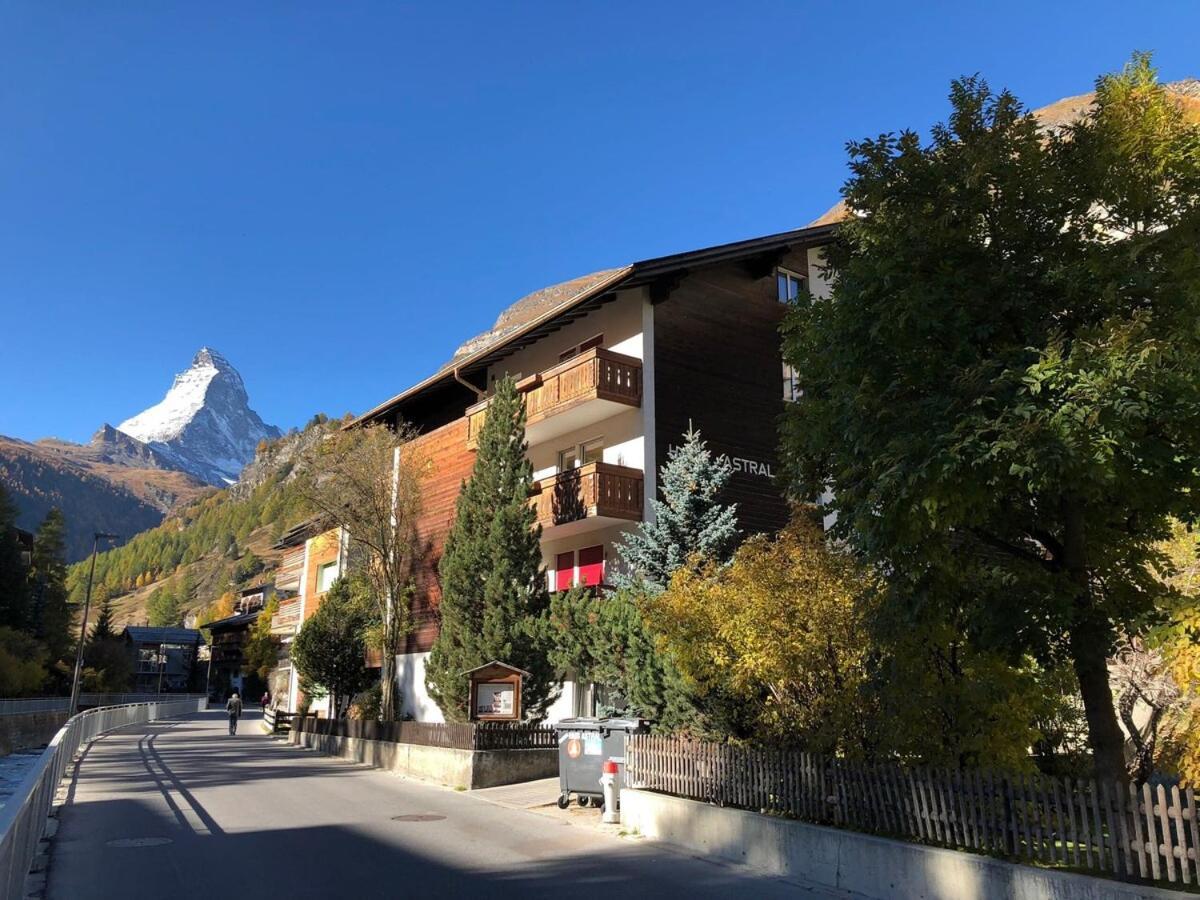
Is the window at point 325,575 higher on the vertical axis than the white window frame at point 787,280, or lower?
lower

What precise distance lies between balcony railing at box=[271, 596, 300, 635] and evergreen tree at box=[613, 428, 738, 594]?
29.7 m

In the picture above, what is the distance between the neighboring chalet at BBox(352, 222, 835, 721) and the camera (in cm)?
2159

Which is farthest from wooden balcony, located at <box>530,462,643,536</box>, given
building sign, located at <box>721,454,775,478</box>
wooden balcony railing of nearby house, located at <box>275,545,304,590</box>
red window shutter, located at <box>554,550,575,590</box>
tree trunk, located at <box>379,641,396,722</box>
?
wooden balcony railing of nearby house, located at <box>275,545,304,590</box>

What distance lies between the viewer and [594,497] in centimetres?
2050

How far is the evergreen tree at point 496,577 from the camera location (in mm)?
20469

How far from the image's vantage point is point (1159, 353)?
5992 millimetres

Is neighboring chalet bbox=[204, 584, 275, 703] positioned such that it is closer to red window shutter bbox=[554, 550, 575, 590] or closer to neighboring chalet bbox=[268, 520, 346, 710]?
neighboring chalet bbox=[268, 520, 346, 710]

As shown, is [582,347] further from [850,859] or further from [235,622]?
[235,622]

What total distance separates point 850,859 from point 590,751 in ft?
20.0

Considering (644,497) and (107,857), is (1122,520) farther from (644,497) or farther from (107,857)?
(644,497)

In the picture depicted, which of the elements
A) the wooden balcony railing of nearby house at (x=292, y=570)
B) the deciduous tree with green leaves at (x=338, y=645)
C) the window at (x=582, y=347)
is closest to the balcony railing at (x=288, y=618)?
the wooden balcony railing of nearby house at (x=292, y=570)

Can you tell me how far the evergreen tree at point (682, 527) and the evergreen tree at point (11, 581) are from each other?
2189 inches

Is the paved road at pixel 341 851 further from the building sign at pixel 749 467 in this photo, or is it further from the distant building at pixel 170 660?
the distant building at pixel 170 660

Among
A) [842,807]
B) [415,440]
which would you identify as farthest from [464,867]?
[415,440]
